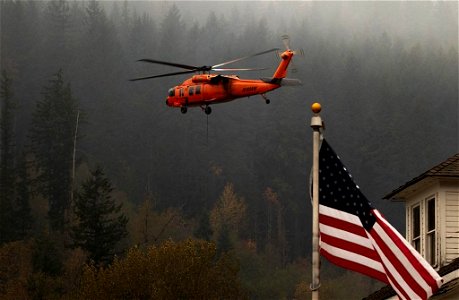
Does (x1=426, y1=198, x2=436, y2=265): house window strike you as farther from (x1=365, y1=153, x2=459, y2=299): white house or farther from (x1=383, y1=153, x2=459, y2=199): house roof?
(x1=383, y1=153, x2=459, y2=199): house roof

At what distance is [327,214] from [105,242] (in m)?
111

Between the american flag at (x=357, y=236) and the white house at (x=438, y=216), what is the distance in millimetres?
11148

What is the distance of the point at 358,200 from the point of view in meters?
19.8

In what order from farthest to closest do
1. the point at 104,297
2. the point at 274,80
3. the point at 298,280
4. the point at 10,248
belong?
1. the point at 298,280
2. the point at 10,248
3. the point at 104,297
4. the point at 274,80

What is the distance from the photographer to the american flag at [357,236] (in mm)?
19422

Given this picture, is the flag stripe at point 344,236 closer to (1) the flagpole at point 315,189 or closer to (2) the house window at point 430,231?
(1) the flagpole at point 315,189

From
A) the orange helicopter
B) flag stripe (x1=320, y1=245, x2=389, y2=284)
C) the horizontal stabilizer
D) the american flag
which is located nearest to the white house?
flag stripe (x1=320, y1=245, x2=389, y2=284)

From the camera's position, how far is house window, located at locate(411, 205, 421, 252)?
1404 inches

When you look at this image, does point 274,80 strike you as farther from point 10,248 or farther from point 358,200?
point 10,248

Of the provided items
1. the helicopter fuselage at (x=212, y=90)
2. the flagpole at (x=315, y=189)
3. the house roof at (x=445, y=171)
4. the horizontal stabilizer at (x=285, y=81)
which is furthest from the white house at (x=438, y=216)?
the helicopter fuselage at (x=212, y=90)

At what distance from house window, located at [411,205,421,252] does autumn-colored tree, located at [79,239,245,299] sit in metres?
47.9

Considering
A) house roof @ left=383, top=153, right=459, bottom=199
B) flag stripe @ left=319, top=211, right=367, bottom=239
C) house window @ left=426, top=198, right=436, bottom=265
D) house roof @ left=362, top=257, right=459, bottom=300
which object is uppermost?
house roof @ left=383, top=153, right=459, bottom=199

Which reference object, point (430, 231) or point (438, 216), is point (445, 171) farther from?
point (430, 231)

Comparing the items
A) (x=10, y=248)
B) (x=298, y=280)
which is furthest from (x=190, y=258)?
(x=298, y=280)
